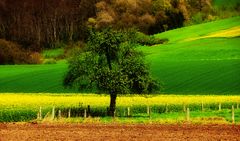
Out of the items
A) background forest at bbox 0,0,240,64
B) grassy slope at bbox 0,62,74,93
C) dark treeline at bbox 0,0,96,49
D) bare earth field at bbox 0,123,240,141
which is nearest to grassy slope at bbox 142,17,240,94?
grassy slope at bbox 0,62,74,93

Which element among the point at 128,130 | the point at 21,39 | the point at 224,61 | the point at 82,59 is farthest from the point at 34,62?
the point at 128,130

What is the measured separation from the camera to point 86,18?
174 meters

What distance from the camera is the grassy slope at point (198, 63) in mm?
84562

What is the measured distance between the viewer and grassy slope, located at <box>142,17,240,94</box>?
3329 inches

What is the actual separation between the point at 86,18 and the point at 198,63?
77317 mm

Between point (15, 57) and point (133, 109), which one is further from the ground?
point (15, 57)

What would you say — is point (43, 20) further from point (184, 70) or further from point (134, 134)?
point (134, 134)

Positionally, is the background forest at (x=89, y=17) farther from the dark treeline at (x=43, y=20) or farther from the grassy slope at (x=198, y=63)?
the grassy slope at (x=198, y=63)


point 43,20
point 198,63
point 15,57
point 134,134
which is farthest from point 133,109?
point 43,20

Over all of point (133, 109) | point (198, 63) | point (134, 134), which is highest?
point (198, 63)

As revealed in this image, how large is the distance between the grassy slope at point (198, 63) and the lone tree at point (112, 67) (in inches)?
775

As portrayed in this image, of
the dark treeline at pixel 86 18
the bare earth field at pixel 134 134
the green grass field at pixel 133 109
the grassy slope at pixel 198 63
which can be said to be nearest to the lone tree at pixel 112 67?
the green grass field at pixel 133 109

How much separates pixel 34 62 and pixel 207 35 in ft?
107

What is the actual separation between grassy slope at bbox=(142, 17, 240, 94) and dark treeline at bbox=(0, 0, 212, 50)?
23.1 m
